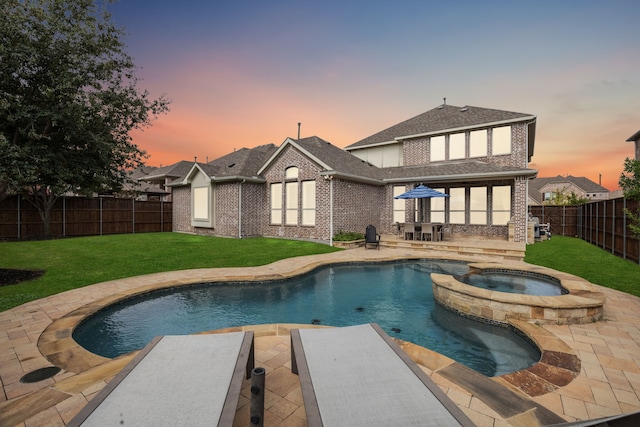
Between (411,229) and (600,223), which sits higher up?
(600,223)

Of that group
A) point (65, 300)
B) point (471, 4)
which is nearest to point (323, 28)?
point (471, 4)

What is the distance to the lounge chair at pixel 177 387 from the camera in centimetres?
194

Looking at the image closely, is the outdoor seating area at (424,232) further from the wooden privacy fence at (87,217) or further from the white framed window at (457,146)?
the wooden privacy fence at (87,217)

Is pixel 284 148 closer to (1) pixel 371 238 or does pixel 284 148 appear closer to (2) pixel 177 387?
(1) pixel 371 238

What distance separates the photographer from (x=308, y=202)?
15617 millimetres

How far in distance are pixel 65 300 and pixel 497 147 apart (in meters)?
19.6

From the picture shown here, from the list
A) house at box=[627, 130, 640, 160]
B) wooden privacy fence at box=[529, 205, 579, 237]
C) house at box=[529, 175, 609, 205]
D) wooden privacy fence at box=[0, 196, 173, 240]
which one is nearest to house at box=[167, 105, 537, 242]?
wooden privacy fence at box=[0, 196, 173, 240]

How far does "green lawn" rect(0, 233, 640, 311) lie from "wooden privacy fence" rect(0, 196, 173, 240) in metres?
4.43

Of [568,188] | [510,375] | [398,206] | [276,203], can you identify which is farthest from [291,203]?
[568,188]

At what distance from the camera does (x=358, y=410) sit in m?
2.07

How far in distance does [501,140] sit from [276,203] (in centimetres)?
1357

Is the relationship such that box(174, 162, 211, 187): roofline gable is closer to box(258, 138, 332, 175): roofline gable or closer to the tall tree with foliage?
box(258, 138, 332, 175): roofline gable

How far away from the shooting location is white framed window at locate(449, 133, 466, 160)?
1722cm

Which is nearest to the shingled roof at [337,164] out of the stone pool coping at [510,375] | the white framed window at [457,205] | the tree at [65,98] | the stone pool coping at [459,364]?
the white framed window at [457,205]
